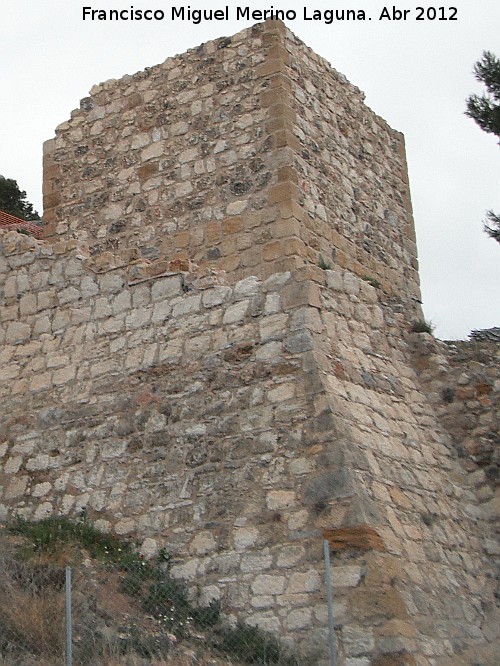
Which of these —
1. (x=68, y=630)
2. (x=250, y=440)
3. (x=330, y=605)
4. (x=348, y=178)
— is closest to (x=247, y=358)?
(x=250, y=440)

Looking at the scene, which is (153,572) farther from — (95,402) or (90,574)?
(95,402)

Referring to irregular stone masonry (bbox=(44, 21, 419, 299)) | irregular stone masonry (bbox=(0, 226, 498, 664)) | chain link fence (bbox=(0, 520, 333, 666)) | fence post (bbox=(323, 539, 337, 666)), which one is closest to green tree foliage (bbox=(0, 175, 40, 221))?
irregular stone masonry (bbox=(44, 21, 419, 299))

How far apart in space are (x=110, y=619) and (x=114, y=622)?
42 millimetres

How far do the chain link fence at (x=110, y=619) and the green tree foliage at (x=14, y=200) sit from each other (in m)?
17.0

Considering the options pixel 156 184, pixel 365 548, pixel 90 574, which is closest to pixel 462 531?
pixel 365 548

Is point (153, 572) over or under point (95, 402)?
under

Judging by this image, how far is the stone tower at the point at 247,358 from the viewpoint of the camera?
884cm

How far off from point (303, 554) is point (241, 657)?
0.88m

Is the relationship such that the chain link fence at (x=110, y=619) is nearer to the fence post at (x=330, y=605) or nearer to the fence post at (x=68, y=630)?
the fence post at (x=68, y=630)

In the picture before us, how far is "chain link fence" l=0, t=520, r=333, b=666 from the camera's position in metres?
7.93

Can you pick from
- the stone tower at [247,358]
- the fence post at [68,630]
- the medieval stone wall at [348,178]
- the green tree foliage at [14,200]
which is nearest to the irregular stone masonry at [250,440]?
the stone tower at [247,358]

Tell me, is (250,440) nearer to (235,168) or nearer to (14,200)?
(235,168)

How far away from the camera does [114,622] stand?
8.39 m

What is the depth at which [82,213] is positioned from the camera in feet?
42.0
